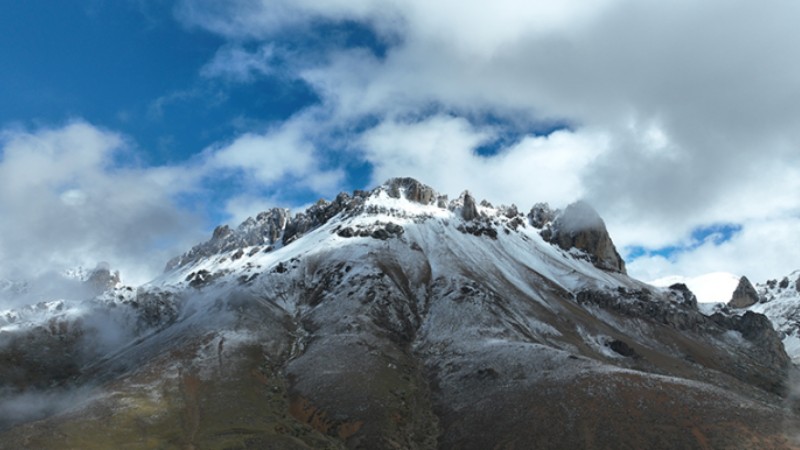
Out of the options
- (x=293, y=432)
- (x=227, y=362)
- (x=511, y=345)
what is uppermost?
(x=227, y=362)

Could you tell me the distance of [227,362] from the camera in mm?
148875

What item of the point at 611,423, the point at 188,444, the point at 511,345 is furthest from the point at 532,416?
the point at 188,444

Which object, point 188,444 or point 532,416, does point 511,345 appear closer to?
point 532,416

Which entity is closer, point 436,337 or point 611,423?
point 611,423

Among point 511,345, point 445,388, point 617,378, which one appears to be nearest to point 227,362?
point 445,388

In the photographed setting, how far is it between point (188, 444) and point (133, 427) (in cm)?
1371

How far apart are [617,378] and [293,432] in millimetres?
63452

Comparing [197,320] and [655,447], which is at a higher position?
[197,320]

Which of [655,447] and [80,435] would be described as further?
[80,435]

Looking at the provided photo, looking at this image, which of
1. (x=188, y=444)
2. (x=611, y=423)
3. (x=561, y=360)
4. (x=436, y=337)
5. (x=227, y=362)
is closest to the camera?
(x=611, y=423)

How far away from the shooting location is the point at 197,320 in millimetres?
185500

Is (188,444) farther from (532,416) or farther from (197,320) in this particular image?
(197,320)

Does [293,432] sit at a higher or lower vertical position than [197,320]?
lower

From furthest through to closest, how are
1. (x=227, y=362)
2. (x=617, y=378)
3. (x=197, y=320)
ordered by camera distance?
(x=197, y=320) → (x=227, y=362) → (x=617, y=378)
